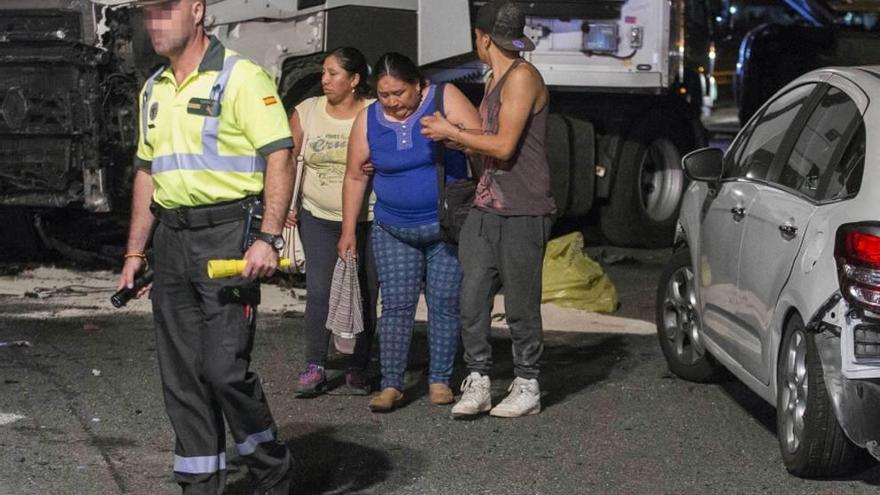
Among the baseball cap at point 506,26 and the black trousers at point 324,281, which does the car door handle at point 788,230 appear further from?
the black trousers at point 324,281

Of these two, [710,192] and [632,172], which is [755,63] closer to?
[632,172]

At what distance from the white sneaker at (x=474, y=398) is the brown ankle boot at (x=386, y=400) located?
287mm

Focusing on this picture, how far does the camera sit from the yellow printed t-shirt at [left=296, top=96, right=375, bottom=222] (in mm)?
7496

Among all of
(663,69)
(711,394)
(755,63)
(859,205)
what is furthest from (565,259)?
(755,63)

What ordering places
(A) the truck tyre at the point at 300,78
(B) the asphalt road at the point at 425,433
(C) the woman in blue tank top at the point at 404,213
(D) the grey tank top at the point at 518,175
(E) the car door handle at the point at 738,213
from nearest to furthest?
(B) the asphalt road at the point at 425,433, (E) the car door handle at the point at 738,213, (D) the grey tank top at the point at 518,175, (C) the woman in blue tank top at the point at 404,213, (A) the truck tyre at the point at 300,78

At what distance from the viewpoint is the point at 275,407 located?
286 inches

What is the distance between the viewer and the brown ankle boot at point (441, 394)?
725cm

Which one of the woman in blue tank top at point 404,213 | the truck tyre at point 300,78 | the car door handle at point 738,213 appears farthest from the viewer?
the truck tyre at point 300,78

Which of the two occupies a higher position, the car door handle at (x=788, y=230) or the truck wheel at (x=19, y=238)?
the car door handle at (x=788, y=230)

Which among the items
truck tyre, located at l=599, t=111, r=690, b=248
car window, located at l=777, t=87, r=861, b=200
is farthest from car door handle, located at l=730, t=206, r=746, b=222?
truck tyre, located at l=599, t=111, r=690, b=248

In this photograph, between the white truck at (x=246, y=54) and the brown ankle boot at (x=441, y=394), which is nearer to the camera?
the brown ankle boot at (x=441, y=394)

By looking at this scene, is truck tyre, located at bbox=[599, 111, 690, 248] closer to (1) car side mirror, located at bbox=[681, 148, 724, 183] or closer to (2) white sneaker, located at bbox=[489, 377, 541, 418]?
(1) car side mirror, located at bbox=[681, 148, 724, 183]

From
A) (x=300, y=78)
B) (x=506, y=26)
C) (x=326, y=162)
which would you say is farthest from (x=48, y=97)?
(x=506, y=26)

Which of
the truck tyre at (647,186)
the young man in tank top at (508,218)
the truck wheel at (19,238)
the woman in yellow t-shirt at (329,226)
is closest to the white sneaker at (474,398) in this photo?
the young man in tank top at (508,218)
